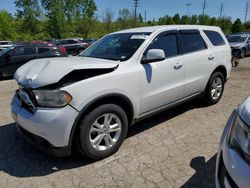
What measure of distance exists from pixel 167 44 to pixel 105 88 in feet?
5.30

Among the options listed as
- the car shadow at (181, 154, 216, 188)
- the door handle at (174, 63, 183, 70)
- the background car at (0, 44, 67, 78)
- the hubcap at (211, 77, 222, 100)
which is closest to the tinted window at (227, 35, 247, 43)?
the background car at (0, 44, 67, 78)

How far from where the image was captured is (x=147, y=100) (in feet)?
12.5

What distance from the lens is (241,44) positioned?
15.6 m

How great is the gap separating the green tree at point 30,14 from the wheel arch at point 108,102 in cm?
5313

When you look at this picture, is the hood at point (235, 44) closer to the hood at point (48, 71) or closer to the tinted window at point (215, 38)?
the tinted window at point (215, 38)

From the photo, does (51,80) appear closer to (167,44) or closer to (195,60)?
(167,44)

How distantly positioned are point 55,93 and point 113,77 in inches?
31.3

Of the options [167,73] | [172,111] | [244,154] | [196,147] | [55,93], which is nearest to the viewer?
[244,154]

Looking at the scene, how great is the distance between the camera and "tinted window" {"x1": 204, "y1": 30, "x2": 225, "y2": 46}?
5.30 metres

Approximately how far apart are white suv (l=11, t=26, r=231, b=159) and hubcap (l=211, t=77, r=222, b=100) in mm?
706

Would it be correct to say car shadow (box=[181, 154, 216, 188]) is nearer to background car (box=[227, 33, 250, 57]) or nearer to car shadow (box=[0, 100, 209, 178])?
car shadow (box=[0, 100, 209, 178])

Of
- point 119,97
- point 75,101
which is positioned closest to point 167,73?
point 119,97

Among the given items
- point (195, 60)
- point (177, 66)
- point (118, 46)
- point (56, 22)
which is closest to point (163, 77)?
point (177, 66)

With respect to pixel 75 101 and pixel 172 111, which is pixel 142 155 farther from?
pixel 172 111
